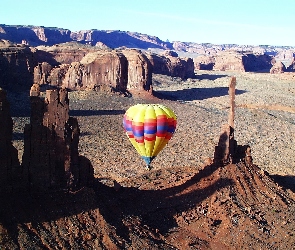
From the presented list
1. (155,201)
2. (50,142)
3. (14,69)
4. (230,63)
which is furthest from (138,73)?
(230,63)

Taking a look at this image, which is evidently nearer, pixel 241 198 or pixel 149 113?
pixel 241 198

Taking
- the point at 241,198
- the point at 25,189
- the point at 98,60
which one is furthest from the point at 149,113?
the point at 98,60

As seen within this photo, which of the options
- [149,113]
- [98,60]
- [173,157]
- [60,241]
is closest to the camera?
[60,241]

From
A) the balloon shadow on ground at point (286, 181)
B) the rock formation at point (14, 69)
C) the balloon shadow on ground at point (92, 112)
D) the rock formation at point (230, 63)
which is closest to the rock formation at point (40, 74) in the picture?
the rock formation at point (14, 69)

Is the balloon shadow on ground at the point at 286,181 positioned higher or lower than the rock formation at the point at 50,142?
lower

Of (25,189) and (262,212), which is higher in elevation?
(25,189)

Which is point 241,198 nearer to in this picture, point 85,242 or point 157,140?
point 157,140

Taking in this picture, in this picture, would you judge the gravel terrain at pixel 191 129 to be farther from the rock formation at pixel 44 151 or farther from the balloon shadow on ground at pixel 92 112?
the rock formation at pixel 44 151

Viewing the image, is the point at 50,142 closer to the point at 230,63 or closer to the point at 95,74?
the point at 95,74
